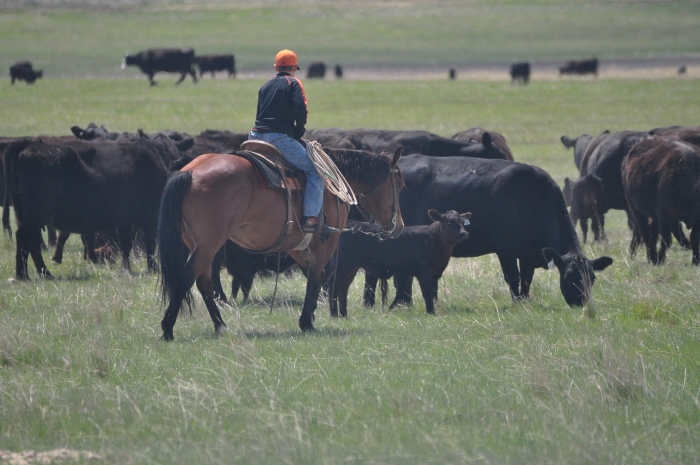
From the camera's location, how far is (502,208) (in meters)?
12.4

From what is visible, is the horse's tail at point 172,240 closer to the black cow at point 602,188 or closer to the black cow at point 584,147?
the black cow at point 602,188

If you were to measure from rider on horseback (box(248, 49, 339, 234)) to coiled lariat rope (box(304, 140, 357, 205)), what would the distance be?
0.20 ft

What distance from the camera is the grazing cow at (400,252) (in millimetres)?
11305

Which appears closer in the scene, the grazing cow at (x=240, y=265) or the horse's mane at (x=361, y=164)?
the horse's mane at (x=361, y=164)

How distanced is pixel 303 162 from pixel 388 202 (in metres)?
1.54

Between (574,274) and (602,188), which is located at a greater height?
(574,274)

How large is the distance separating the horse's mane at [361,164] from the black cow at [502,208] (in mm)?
1649

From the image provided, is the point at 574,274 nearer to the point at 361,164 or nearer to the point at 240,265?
the point at 361,164

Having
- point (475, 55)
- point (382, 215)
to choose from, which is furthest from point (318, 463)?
point (475, 55)

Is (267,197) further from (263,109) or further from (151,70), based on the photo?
(151,70)

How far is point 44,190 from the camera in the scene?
13578 millimetres

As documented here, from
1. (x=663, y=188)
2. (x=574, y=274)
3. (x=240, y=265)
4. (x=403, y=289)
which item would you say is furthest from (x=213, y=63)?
(x=574, y=274)

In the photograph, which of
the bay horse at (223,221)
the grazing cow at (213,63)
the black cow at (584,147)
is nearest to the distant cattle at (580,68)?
the grazing cow at (213,63)

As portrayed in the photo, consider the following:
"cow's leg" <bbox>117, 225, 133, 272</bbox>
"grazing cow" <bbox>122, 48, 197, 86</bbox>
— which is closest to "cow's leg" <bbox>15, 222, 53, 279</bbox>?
"cow's leg" <bbox>117, 225, 133, 272</bbox>
